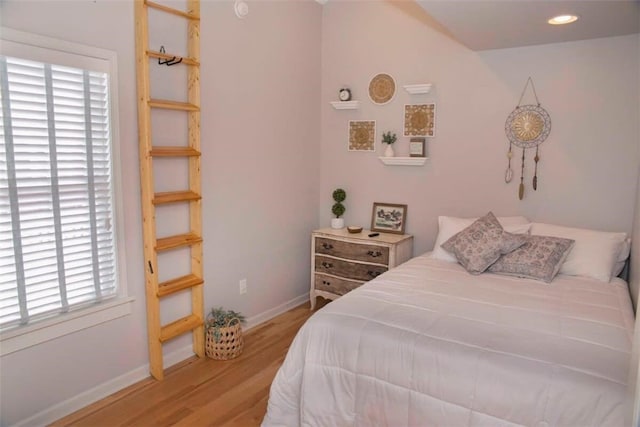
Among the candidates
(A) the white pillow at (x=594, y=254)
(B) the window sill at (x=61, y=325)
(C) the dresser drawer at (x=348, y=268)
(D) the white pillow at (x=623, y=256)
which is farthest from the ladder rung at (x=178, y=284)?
(D) the white pillow at (x=623, y=256)

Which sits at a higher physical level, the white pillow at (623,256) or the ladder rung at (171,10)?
the ladder rung at (171,10)

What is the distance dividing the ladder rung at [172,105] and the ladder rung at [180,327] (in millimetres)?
1405

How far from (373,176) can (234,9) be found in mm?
1819

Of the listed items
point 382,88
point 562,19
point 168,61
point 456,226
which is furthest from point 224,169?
point 562,19

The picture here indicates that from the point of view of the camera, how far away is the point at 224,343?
3.12m

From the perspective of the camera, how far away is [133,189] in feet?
8.80

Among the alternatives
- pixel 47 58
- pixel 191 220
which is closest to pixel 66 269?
pixel 191 220

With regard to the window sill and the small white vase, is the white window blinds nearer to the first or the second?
the window sill

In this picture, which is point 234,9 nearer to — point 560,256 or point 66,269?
point 66,269

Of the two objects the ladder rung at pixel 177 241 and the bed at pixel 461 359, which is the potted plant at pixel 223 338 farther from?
the bed at pixel 461 359

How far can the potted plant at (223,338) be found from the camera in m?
3.11

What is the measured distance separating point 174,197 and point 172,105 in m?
0.56

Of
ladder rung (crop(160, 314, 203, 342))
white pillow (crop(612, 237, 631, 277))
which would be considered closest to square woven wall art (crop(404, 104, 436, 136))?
white pillow (crop(612, 237, 631, 277))

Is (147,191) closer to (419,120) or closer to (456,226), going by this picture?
(456,226)
